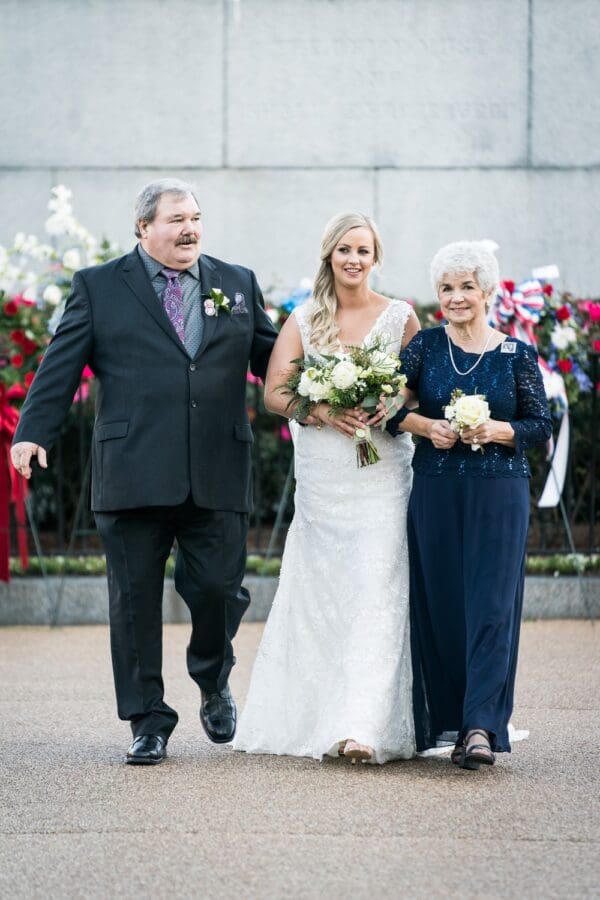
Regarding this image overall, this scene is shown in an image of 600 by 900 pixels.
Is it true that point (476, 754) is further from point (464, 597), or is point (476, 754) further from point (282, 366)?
point (282, 366)

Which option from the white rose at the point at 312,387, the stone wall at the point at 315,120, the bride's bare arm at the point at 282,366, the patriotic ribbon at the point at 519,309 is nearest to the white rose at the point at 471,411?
the white rose at the point at 312,387

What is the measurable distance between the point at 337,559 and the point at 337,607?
0.62 feet

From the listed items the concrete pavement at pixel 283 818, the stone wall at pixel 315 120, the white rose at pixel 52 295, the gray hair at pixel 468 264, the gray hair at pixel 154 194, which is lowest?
the concrete pavement at pixel 283 818

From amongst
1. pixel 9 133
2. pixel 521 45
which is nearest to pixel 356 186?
pixel 521 45

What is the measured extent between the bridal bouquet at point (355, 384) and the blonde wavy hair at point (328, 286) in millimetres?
122

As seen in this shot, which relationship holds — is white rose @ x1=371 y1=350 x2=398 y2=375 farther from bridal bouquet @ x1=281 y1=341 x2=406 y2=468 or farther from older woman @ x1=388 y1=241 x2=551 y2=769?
older woman @ x1=388 y1=241 x2=551 y2=769

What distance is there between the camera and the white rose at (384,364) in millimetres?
5969

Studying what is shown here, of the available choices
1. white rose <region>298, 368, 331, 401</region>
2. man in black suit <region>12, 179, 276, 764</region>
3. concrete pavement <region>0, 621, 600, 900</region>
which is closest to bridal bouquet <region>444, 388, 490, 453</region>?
white rose <region>298, 368, 331, 401</region>

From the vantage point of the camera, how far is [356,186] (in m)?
12.6

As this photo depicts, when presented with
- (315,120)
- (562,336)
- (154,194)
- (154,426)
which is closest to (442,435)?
(154,426)

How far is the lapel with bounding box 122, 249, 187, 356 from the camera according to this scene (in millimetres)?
6004

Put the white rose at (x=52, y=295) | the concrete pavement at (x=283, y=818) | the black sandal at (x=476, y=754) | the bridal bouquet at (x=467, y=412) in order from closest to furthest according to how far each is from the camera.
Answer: the concrete pavement at (x=283, y=818), the black sandal at (x=476, y=754), the bridal bouquet at (x=467, y=412), the white rose at (x=52, y=295)

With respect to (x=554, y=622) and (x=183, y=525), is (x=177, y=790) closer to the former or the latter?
(x=183, y=525)

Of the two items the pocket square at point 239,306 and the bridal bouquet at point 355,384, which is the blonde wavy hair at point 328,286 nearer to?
the bridal bouquet at point 355,384
